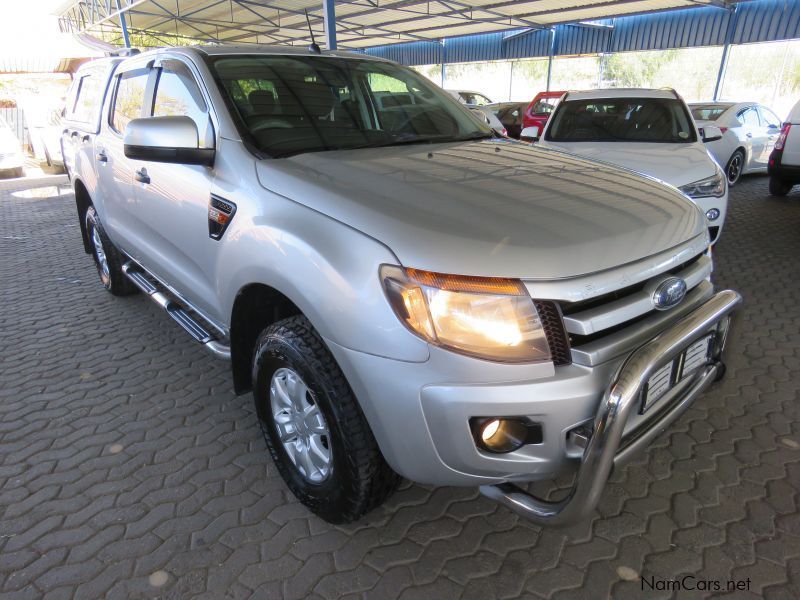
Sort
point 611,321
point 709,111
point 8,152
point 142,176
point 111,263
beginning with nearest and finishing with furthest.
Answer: point 611,321
point 142,176
point 111,263
point 709,111
point 8,152

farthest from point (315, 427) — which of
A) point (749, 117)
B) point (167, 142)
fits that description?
point (749, 117)

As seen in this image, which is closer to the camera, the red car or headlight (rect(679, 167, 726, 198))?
headlight (rect(679, 167, 726, 198))

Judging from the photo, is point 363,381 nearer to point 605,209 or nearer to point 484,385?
point 484,385

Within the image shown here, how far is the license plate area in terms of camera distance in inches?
67.2

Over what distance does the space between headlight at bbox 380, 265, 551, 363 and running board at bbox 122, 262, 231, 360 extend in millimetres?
1243

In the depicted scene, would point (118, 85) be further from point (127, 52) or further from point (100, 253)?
point (100, 253)

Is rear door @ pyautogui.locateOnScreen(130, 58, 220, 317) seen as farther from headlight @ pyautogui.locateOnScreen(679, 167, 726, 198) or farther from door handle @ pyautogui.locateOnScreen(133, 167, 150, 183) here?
headlight @ pyautogui.locateOnScreen(679, 167, 726, 198)

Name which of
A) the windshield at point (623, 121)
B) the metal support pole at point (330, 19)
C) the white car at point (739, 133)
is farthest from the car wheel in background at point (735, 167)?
the metal support pole at point (330, 19)

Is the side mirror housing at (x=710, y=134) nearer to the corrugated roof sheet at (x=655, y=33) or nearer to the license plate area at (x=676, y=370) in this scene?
the license plate area at (x=676, y=370)

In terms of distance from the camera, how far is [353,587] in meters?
1.89

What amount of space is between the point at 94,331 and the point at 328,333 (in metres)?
3.08

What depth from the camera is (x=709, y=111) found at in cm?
952

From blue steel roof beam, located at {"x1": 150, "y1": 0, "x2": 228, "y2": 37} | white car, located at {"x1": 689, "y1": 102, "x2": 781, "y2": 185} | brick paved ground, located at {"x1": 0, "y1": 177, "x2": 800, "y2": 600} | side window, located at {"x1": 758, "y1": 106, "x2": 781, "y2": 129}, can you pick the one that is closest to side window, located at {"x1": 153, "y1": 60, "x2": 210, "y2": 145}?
brick paved ground, located at {"x1": 0, "y1": 177, "x2": 800, "y2": 600}

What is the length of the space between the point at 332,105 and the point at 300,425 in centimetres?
159
